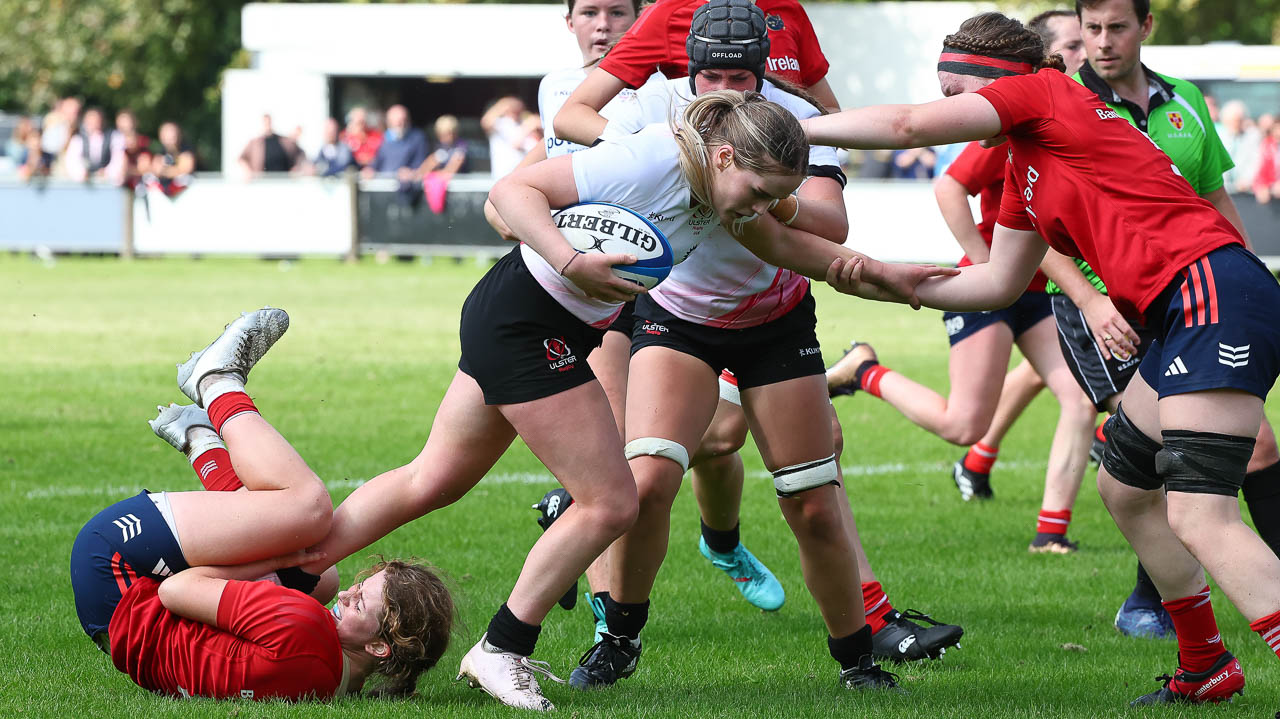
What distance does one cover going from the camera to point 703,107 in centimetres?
441

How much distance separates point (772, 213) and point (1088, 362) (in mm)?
2126

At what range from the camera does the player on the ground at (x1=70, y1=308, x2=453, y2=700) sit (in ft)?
14.6

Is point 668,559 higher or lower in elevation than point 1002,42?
lower

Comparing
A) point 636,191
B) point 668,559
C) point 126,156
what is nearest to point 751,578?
point 668,559

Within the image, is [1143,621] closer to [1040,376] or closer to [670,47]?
[1040,376]

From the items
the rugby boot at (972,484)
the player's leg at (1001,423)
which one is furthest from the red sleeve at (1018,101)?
the rugby boot at (972,484)

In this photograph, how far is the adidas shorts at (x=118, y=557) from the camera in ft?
15.3

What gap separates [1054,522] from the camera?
24.1 feet

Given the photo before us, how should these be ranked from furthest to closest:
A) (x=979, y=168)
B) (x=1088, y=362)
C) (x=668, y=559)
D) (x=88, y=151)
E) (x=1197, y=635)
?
1. (x=88, y=151)
2. (x=668, y=559)
3. (x=979, y=168)
4. (x=1088, y=362)
5. (x=1197, y=635)

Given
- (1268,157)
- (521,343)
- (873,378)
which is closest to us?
(521,343)

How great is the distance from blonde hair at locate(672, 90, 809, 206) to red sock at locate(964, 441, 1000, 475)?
14.7ft

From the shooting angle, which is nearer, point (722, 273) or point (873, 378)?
point (722, 273)

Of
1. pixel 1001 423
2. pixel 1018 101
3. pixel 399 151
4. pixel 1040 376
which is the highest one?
pixel 1018 101

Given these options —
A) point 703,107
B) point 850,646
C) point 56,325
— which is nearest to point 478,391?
point 703,107
